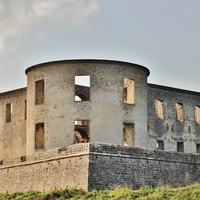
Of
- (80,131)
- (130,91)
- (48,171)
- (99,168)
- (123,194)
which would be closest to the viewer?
(123,194)

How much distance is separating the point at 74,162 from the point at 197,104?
607 inches

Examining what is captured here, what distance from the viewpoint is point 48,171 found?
25.3 metres

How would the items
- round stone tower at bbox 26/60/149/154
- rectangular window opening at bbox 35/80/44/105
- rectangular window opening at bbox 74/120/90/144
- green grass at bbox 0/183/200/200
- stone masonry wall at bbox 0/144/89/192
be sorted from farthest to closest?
rectangular window opening at bbox 74/120/90/144 < rectangular window opening at bbox 35/80/44/105 < round stone tower at bbox 26/60/149/154 < stone masonry wall at bbox 0/144/89/192 < green grass at bbox 0/183/200/200

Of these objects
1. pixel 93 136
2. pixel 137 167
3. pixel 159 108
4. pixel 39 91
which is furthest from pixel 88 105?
pixel 159 108

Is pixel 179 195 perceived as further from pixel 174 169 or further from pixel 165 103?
pixel 165 103

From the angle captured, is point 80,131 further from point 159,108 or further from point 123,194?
point 123,194

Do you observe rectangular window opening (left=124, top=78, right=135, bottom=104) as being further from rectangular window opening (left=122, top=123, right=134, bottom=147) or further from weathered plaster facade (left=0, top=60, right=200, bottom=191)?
rectangular window opening (left=122, top=123, right=134, bottom=147)

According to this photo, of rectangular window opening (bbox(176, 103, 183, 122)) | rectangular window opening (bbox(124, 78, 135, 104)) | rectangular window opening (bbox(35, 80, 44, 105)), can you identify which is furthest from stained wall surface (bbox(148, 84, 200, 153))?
rectangular window opening (bbox(35, 80, 44, 105))

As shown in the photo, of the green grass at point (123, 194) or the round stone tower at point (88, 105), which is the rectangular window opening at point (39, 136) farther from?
the green grass at point (123, 194)

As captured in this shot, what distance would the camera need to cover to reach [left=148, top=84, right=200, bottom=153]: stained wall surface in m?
34.7

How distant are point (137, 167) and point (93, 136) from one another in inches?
163

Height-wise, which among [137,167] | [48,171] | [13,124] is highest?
[13,124]

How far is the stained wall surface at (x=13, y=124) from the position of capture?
3503 centimetres

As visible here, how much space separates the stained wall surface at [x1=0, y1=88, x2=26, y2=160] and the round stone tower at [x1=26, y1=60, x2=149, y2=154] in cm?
523
